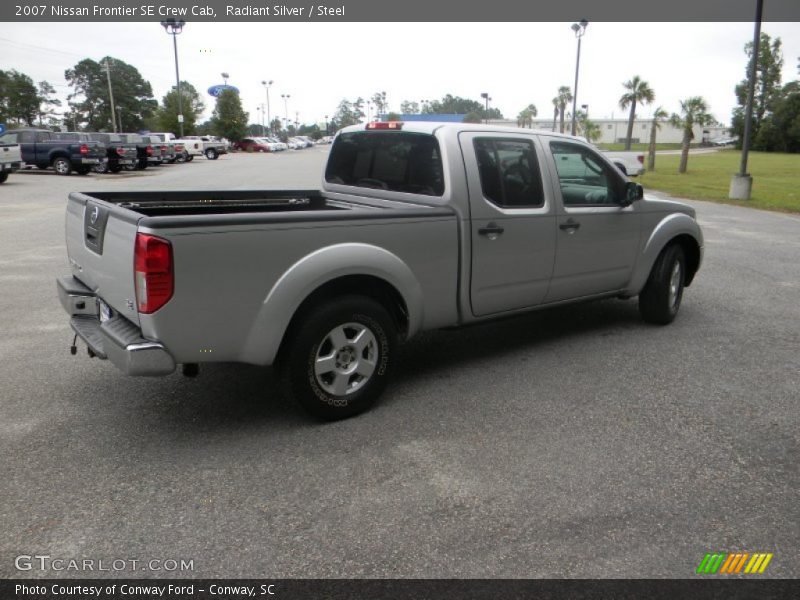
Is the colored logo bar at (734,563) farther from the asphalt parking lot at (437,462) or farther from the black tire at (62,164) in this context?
the black tire at (62,164)

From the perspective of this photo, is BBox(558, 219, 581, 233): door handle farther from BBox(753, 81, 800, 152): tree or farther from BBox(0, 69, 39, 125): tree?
BBox(0, 69, 39, 125): tree

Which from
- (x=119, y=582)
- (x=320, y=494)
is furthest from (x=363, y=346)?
(x=119, y=582)

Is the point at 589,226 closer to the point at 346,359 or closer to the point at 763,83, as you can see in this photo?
the point at 346,359

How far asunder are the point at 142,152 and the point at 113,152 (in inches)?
96.6

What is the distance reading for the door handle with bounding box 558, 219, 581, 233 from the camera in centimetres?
519

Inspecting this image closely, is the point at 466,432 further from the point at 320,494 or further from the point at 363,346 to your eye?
the point at 320,494

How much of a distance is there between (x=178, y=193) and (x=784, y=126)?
99204mm

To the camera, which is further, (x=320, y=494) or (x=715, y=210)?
(x=715, y=210)

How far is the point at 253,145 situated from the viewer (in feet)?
219

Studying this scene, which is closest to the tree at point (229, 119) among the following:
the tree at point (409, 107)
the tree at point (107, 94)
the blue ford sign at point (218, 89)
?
the blue ford sign at point (218, 89)

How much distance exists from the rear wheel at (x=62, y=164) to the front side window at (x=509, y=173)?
2630cm

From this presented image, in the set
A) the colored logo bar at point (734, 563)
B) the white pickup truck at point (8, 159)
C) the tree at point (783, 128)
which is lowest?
the colored logo bar at point (734, 563)

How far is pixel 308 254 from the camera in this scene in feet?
12.4

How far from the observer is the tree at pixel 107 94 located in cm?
12938
